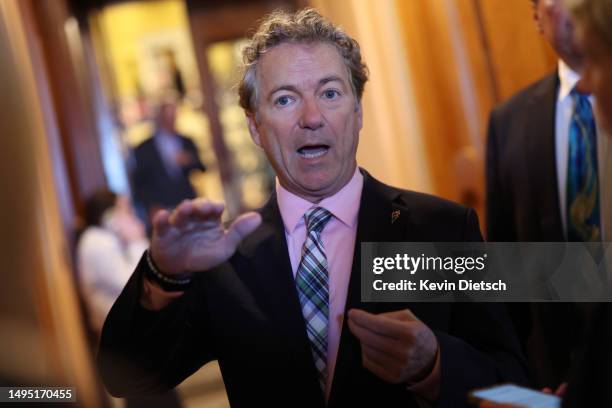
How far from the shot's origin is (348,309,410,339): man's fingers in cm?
105

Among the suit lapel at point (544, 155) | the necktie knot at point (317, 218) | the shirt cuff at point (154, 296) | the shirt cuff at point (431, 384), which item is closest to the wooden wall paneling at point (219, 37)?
the suit lapel at point (544, 155)

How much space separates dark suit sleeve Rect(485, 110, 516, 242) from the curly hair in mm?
672

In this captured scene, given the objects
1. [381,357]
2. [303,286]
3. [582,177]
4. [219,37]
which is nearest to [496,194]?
[582,177]

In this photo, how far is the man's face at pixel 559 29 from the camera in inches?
60.0

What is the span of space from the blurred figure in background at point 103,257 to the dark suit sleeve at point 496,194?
879 millimetres

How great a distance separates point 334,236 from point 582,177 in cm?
61

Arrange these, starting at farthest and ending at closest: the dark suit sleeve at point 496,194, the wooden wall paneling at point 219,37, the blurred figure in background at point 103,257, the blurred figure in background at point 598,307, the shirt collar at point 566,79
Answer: the wooden wall paneling at point 219,37 < the blurred figure in background at point 103,257 < the dark suit sleeve at point 496,194 < the shirt collar at point 566,79 < the blurred figure in background at point 598,307

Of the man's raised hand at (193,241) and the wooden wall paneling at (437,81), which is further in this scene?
the wooden wall paneling at (437,81)

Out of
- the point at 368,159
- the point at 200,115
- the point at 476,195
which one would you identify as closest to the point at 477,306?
the point at 368,159

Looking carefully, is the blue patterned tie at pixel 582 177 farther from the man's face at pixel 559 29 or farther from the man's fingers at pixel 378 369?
the man's fingers at pixel 378 369

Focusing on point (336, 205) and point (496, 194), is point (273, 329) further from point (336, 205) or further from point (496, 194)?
point (496, 194)

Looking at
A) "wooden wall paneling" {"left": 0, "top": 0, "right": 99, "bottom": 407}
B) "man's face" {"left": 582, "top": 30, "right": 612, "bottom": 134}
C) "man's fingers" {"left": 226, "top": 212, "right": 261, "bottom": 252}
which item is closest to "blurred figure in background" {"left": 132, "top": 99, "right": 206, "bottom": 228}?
"wooden wall paneling" {"left": 0, "top": 0, "right": 99, "bottom": 407}

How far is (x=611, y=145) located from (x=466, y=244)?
1.43 feet

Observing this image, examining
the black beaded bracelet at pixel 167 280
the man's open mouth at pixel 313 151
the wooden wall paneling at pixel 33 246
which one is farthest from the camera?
the man's open mouth at pixel 313 151
